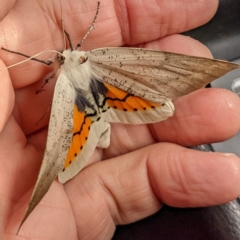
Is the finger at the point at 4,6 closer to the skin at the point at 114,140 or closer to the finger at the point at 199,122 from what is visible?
the skin at the point at 114,140

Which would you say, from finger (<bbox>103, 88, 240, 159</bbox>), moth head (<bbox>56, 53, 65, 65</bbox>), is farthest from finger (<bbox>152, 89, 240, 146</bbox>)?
moth head (<bbox>56, 53, 65, 65</bbox>)

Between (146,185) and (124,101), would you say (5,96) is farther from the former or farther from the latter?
(146,185)

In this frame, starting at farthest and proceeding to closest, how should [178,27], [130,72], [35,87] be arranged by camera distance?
[178,27] < [35,87] < [130,72]

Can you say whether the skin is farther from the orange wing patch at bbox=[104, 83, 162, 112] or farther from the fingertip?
the orange wing patch at bbox=[104, 83, 162, 112]

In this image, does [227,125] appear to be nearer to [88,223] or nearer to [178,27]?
[178,27]

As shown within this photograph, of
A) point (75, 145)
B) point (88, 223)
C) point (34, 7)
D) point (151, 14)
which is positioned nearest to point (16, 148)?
point (75, 145)

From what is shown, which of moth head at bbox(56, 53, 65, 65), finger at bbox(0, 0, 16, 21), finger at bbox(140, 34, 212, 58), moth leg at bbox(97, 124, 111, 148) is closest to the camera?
finger at bbox(0, 0, 16, 21)
